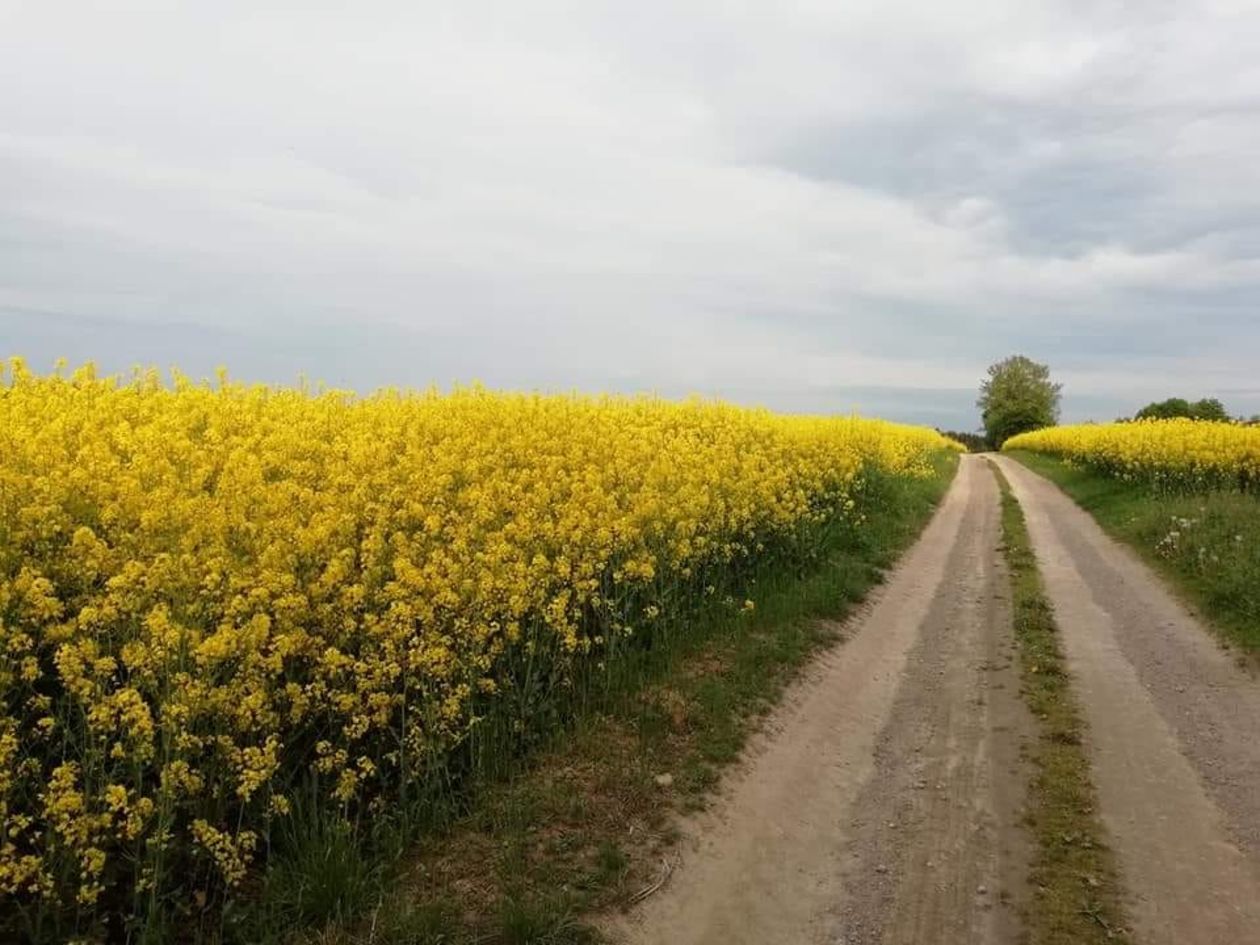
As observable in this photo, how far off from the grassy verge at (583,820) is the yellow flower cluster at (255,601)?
50 centimetres

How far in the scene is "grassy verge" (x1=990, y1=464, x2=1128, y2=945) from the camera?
16.0ft

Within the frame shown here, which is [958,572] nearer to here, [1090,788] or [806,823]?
[1090,788]

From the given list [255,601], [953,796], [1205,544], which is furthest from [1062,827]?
[1205,544]

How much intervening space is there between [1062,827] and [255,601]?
5.61m

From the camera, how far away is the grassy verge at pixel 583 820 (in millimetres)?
4586

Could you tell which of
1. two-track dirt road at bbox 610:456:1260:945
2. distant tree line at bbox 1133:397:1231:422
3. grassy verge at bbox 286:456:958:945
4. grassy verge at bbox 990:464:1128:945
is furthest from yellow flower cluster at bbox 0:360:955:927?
distant tree line at bbox 1133:397:1231:422

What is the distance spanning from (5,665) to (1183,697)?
32.6 ft

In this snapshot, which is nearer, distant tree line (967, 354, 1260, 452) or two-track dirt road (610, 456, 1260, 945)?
two-track dirt road (610, 456, 1260, 945)

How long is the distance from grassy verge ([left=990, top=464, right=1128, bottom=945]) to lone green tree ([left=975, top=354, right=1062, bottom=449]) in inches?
3926

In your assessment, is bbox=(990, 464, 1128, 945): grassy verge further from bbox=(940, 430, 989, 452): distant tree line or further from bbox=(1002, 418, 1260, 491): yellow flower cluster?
bbox=(940, 430, 989, 452): distant tree line

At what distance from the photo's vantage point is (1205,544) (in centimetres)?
1392

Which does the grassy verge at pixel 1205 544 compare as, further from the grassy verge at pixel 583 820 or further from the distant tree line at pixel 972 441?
the distant tree line at pixel 972 441

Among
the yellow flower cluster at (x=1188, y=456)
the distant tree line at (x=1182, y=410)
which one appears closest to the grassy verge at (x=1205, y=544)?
the yellow flower cluster at (x=1188, y=456)

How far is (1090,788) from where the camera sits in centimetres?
647
